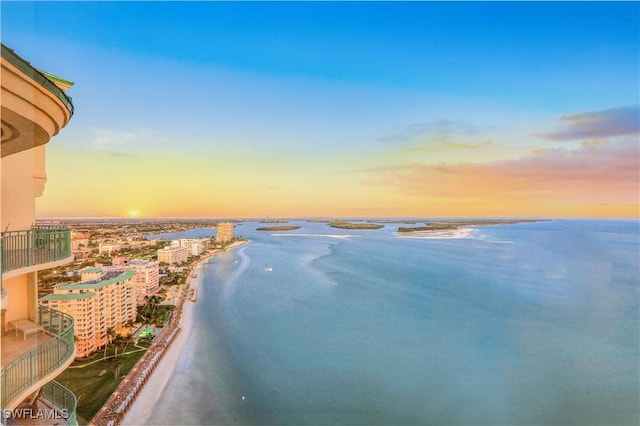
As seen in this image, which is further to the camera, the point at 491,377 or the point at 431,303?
the point at 431,303

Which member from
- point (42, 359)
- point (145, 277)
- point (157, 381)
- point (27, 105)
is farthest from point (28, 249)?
point (145, 277)

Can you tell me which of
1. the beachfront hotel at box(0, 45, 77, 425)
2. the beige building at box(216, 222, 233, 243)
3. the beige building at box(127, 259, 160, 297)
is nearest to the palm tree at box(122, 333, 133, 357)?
the beige building at box(127, 259, 160, 297)

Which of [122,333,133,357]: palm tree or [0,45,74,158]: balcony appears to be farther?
Result: [122,333,133,357]: palm tree

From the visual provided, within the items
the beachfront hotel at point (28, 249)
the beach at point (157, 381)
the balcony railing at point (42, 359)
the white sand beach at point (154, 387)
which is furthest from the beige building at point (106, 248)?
the balcony railing at point (42, 359)

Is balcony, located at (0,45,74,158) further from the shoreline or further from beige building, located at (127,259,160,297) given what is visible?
beige building, located at (127,259,160,297)

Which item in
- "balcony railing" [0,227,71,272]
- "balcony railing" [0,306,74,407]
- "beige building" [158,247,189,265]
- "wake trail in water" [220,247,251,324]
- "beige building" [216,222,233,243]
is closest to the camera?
"balcony railing" [0,306,74,407]

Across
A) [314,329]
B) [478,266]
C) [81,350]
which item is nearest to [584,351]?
[314,329]

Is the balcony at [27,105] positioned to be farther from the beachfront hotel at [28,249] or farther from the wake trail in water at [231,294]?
the wake trail in water at [231,294]

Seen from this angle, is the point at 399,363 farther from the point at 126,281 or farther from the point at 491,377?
the point at 126,281
